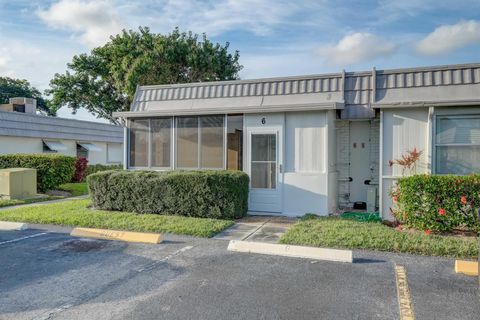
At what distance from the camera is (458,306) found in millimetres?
4023

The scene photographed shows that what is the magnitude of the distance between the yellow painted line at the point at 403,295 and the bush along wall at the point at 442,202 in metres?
2.16

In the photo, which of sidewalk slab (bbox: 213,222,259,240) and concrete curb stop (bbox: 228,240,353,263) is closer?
concrete curb stop (bbox: 228,240,353,263)

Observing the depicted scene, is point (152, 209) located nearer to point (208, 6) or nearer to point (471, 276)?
point (208, 6)

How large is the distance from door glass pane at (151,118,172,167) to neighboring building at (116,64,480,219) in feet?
0.09

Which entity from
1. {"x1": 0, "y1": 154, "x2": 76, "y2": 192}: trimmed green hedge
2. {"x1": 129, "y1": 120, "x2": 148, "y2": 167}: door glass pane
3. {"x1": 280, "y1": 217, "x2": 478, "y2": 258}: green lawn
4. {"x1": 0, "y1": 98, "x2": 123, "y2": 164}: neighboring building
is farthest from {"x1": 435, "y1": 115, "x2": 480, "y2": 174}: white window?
{"x1": 0, "y1": 98, "x2": 123, "y2": 164}: neighboring building

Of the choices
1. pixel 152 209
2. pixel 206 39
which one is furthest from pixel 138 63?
pixel 152 209

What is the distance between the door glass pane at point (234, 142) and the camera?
10.1 metres

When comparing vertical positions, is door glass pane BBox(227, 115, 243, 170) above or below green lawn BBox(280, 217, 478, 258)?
above

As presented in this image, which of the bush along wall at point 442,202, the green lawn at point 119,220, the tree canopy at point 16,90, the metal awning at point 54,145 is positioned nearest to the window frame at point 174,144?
the green lawn at point 119,220

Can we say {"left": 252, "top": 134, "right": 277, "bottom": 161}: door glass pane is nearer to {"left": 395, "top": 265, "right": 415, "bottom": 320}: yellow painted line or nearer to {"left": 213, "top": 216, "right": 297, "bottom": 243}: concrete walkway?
{"left": 213, "top": 216, "right": 297, "bottom": 243}: concrete walkway

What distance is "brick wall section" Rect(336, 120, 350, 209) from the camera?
10383 millimetres

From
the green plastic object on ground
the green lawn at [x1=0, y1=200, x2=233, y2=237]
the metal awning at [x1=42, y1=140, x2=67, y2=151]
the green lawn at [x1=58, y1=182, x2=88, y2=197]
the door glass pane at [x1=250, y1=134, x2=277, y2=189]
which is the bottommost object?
the green lawn at [x1=0, y1=200, x2=233, y2=237]

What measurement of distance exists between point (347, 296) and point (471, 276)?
190cm

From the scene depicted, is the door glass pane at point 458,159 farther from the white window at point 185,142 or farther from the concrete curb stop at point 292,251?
the white window at point 185,142
